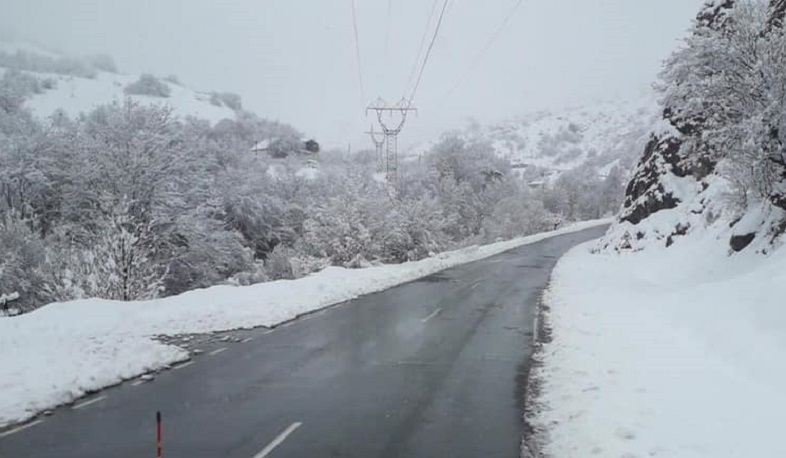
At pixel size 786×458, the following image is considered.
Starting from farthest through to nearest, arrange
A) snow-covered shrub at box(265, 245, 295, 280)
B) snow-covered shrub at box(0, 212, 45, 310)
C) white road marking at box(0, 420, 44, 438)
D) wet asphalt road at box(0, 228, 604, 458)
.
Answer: snow-covered shrub at box(265, 245, 295, 280) → snow-covered shrub at box(0, 212, 45, 310) → white road marking at box(0, 420, 44, 438) → wet asphalt road at box(0, 228, 604, 458)

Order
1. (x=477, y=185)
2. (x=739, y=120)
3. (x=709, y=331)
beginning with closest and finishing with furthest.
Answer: (x=709, y=331) → (x=739, y=120) → (x=477, y=185)

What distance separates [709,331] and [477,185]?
76501 millimetres

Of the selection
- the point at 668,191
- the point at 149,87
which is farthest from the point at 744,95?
the point at 149,87

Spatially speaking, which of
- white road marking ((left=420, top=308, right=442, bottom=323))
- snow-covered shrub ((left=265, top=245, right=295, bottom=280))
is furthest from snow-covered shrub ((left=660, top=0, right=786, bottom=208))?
snow-covered shrub ((left=265, top=245, right=295, bottom=280))

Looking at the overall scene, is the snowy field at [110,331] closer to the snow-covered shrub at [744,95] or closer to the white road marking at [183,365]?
the white road marking at [183,365]

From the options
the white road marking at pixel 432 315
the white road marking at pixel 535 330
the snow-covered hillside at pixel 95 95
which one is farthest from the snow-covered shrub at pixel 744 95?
the snow-covered hillside at pixel 95 95

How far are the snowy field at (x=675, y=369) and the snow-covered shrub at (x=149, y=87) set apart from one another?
119 m

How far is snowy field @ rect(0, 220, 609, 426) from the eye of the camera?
9008 mm

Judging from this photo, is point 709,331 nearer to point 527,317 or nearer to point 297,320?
point 527,317

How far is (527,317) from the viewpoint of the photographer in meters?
16.9

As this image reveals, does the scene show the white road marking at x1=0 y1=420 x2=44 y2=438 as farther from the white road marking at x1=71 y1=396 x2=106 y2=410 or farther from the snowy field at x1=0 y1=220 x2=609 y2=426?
the white road marking at x1=71 y1=396 x2=106 y2=410

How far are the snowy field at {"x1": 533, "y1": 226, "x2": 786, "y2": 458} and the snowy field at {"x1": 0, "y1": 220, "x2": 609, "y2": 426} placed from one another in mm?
6650

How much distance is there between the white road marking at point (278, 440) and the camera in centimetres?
675

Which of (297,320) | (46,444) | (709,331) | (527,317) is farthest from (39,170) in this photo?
(709,331)
